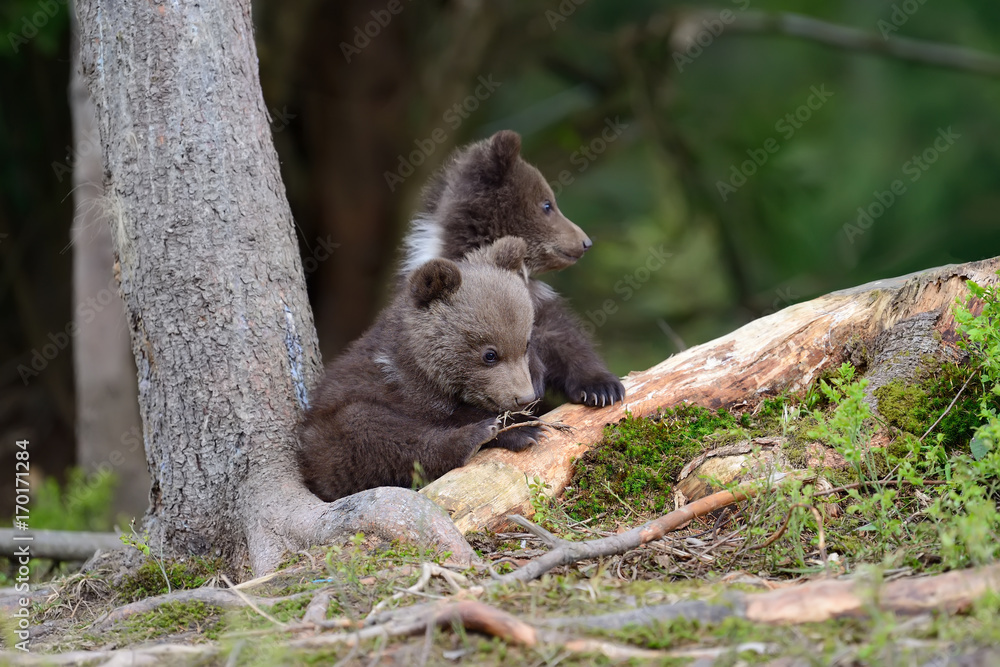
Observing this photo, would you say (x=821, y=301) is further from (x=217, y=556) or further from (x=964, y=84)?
(x=964, y=84)

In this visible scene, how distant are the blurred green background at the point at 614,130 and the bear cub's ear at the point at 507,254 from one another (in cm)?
492

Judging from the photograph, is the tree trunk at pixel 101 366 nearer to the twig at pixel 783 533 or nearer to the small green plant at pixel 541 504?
the small green plant at pixel 541 504

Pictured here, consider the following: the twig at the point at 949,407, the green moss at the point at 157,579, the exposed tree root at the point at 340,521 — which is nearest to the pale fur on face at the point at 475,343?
the exposed tree root at the point at 340,521

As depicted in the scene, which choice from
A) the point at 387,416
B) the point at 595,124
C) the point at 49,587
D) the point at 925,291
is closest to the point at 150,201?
the point at 387,416

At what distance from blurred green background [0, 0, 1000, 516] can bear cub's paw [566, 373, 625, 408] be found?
490 centimetres

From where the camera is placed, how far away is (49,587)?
5242 mm

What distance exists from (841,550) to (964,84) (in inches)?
338
